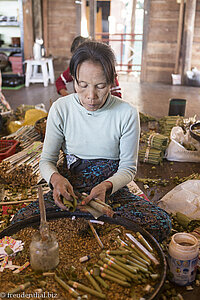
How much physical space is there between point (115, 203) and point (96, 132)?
0.40m

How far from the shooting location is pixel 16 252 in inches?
57.2

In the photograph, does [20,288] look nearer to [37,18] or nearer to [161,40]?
[161,40]

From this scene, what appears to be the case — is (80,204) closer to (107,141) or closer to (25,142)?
(107,141)

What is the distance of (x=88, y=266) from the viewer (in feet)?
4.52

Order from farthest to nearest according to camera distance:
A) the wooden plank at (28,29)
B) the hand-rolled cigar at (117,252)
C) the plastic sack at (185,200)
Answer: the wooden plank at (28,29)
the plastic sack at (185,200)
the hand-rolled cigar at (117,252)

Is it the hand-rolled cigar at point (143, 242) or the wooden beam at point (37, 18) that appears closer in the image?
the hand-rolled cigar at point (143, 242)

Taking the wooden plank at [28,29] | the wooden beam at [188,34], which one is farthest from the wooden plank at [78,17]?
the wooden beam at [188,34]

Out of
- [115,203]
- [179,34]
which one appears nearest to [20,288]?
[115,203]

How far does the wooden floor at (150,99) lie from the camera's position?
128 inches

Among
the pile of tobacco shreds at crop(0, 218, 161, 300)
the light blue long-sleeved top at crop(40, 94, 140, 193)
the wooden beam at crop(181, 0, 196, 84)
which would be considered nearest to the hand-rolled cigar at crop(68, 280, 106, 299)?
the pile of tobacco shreds at crop(0, 218, 161, 300)

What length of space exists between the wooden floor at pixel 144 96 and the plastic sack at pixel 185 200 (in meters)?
3.03

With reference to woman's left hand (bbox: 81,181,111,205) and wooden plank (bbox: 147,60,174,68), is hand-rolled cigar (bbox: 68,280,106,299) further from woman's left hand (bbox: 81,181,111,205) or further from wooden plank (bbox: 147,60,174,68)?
wooden plank (bbox: 147,60,174,68)

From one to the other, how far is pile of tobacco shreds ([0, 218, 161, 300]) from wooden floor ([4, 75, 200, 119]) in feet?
13.1

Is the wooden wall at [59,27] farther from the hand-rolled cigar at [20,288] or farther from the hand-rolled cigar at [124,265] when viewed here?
the hand-rolled cigar at [20,288]
